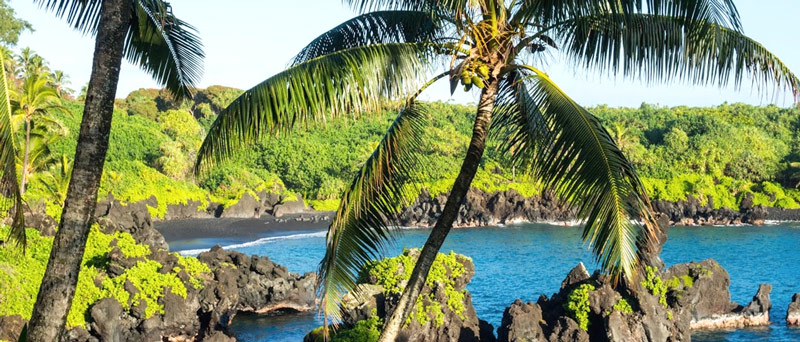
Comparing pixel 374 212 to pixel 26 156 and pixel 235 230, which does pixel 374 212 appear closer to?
pixel 26 156

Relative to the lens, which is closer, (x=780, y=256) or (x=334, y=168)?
(x=780, y=256)

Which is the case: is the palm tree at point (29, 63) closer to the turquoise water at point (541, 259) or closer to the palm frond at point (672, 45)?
the turquoise water at point (541, 259)

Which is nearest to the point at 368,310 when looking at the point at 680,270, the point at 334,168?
the point at 680,270

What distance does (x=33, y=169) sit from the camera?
125ft

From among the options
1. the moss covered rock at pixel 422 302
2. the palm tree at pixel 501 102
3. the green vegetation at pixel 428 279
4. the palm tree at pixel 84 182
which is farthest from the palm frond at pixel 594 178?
the green vegetation at pixel 428 279

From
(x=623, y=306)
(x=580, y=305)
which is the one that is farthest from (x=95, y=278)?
(x=623, y=306)

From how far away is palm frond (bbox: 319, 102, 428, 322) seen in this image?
848 cm

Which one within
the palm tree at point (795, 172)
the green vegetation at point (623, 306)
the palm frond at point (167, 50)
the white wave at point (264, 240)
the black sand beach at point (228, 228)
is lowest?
the white wave at point (264, 240)

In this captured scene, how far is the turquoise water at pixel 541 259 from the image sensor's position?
32781 millimetres

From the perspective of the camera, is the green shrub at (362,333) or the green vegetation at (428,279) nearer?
the green shrub at (362,333)

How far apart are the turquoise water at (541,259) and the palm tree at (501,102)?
23.4 metres

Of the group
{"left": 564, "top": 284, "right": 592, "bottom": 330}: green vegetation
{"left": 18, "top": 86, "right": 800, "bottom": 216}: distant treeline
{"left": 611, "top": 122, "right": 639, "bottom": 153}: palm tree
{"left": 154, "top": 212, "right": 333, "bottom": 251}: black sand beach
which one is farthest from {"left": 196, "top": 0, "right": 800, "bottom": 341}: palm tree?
{"left": 611, "top": 122, "right": 639, "bottom": 153}: palm tree

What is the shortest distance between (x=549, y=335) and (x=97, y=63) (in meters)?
17.2

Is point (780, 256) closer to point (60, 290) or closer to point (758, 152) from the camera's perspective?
point (758, 152)
